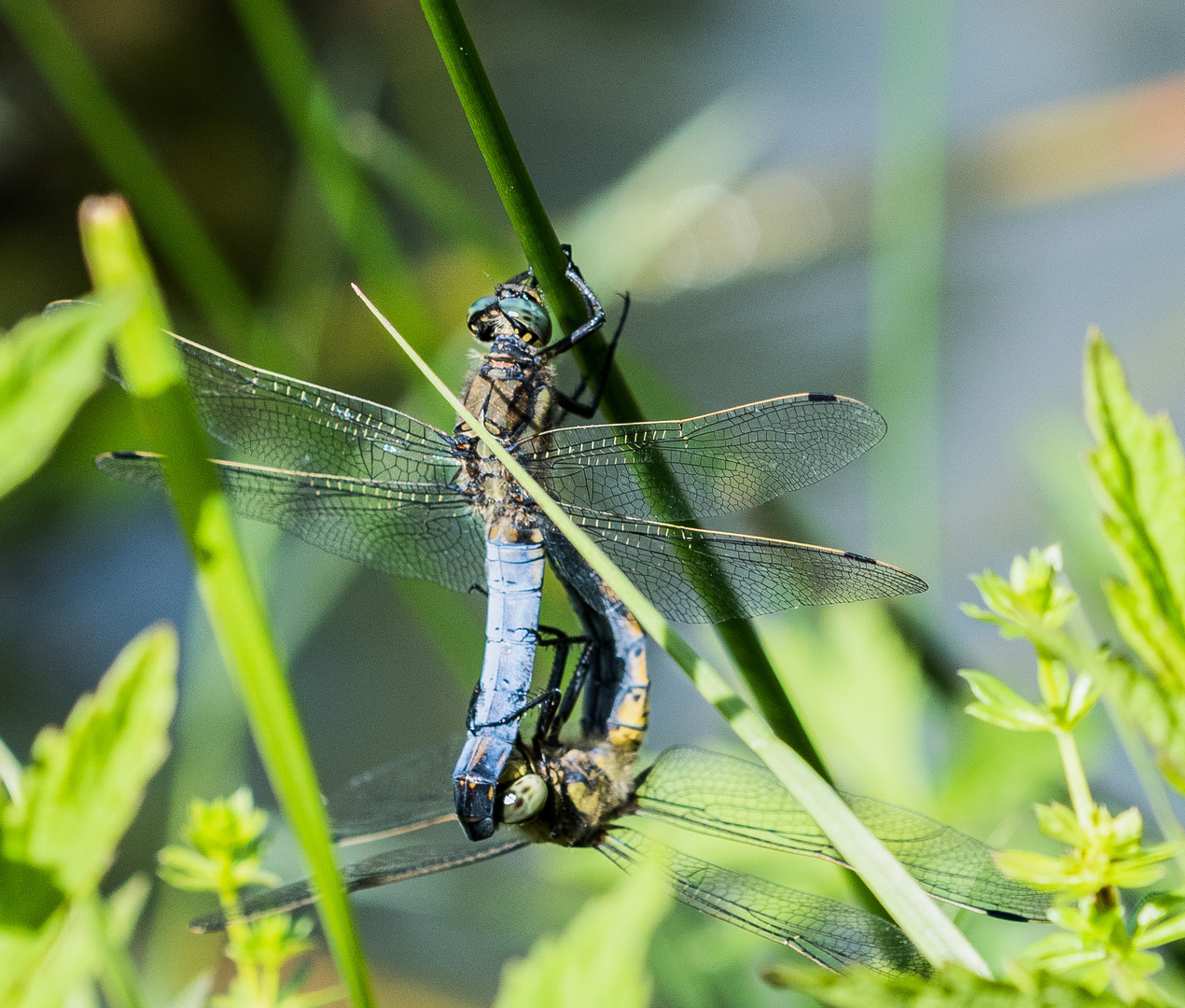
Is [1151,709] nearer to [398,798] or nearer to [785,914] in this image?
[785,914]

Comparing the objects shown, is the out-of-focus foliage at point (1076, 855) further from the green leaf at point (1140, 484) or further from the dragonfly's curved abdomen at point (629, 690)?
the dragonfly's curved abdomen at point (629, 690)

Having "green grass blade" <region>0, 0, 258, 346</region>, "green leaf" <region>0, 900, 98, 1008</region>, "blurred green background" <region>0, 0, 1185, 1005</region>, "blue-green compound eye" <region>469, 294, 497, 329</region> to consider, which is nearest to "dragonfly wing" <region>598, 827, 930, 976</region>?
"blurred green background" <region>0, 0, 1185, 1005</region>

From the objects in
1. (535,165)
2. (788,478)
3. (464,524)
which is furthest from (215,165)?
(788,478)

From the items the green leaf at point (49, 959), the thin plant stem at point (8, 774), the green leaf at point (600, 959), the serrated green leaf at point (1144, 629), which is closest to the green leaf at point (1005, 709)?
the serrated green leaf at point (1144, 629)

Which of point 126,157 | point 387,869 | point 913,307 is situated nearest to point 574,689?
point 387,869

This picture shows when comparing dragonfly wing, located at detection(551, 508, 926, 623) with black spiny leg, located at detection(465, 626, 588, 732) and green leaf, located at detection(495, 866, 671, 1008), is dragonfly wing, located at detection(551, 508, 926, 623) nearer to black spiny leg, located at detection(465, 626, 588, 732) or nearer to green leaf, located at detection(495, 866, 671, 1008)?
black spiny leg, located at detection(465, 626, 588, 732)

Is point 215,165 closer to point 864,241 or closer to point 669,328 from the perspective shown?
point 669,328
